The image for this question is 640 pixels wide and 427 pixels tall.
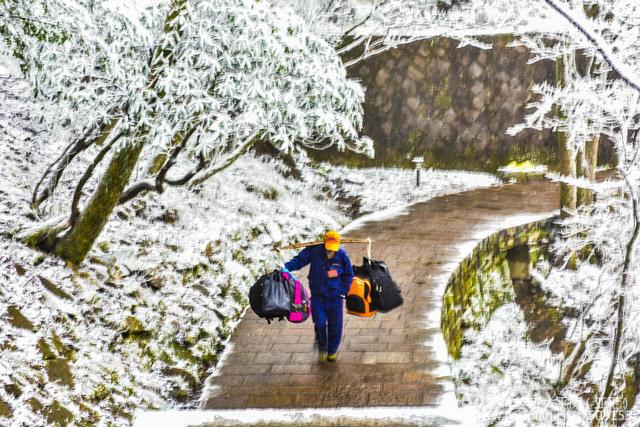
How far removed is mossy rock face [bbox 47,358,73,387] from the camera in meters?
5.23

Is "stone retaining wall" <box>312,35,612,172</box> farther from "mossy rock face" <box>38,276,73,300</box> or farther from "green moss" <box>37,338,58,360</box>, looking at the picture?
"green moss" <box>37,338,58,360</box>

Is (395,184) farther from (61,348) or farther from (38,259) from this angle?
(61,348)

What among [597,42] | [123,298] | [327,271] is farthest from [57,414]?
[597,42]

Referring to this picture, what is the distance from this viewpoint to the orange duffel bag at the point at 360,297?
564 centimetres

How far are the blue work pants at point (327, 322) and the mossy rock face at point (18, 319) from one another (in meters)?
2.60

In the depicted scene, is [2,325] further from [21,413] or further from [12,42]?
[12,42]

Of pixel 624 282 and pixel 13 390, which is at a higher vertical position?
pixel 13 390

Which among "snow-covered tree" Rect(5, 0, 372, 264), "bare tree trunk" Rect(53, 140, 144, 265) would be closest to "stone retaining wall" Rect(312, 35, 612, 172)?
"snow-covered tree" Rect(5, 0, 372, 264)

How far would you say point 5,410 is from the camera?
4.60m

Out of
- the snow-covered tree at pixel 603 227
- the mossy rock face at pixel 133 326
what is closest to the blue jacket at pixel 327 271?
the mossy rock face at pixel 133 326

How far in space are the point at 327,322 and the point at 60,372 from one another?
2496 millimetres

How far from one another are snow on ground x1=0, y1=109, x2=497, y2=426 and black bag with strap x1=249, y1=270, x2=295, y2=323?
674mm

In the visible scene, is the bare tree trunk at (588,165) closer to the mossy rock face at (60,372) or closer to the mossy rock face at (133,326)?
the mossy rock face at (133,326)

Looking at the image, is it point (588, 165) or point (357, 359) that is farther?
point (588, 165)
